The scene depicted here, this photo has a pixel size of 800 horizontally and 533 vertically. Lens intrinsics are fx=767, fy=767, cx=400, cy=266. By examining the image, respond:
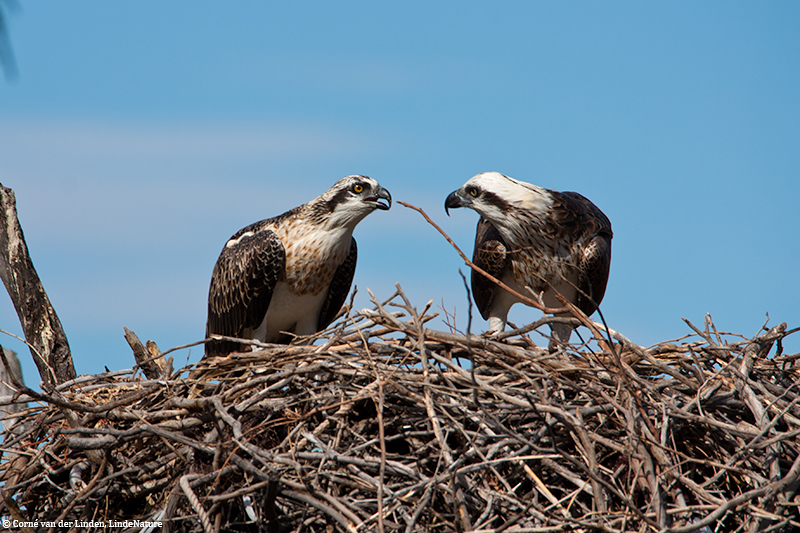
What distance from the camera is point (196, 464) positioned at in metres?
4.50

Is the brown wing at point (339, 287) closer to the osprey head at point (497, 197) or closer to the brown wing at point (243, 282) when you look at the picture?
the brown wing at point (243, 282)

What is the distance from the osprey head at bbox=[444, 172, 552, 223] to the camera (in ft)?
22.3

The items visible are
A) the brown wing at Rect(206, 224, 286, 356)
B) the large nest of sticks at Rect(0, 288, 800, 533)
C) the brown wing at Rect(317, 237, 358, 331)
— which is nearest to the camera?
the large nest of sticks at Rect(0, 288, 800, 533)

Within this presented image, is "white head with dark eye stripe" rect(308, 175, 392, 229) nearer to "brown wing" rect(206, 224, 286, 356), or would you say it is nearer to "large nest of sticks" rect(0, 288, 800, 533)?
"brown wing" rect(206, 224, 286, 356)

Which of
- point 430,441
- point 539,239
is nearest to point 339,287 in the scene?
point 539,239

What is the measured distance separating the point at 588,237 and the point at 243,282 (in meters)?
3.07

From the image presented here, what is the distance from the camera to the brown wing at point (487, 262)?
6.99 meters

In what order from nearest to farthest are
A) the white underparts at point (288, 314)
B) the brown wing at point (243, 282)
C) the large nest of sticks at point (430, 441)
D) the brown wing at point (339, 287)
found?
the large nest of sticks at point (430, 441) < the brown wing at point (243, 282) < the white underparts at point (288, 314) < the brown wing at point (339, 287)

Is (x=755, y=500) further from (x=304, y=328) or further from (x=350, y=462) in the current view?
(x=304, y=328)

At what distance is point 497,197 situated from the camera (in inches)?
270

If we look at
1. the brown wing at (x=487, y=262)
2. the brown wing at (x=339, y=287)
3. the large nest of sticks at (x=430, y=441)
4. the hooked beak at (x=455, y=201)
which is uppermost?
the hooked beak at (x=455, y=201)

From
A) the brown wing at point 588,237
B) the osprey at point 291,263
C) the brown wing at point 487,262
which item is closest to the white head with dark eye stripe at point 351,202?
the osprey at point 291,263

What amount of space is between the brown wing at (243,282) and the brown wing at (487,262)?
6.08ft

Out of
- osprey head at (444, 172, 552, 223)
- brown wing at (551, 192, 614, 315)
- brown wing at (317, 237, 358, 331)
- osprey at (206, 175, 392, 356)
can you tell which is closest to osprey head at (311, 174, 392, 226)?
osprey at (206, 175, 392, 356)
